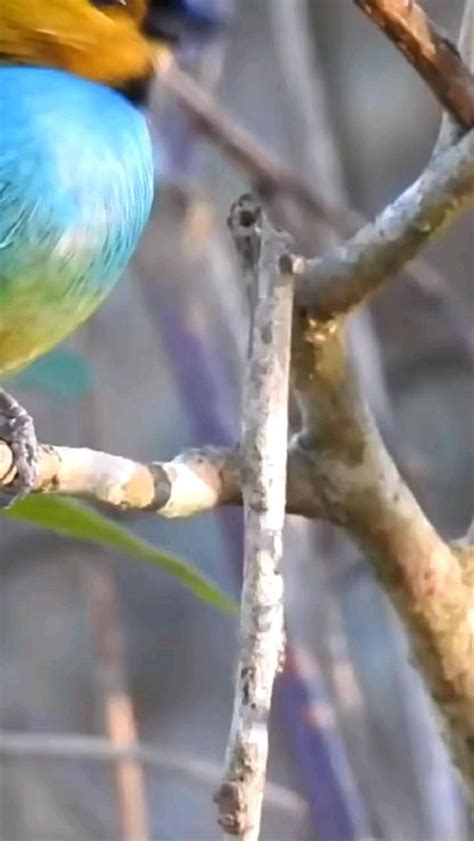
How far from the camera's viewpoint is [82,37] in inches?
29.2

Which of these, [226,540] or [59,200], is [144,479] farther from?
[226,540]

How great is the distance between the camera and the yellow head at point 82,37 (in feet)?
2.39

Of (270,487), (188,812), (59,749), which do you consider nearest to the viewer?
(270,487)

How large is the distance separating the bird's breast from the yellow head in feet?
0.03

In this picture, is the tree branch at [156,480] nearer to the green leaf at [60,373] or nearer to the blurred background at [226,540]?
the green leaf at [60,373]

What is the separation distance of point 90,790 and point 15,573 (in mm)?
452

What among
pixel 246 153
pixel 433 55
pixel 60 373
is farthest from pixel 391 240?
pixel 246 153

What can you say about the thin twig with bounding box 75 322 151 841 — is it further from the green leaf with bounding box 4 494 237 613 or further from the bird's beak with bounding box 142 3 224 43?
the bird's beak with bounding box 142 3 224 43

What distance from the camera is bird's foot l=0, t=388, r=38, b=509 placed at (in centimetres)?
69

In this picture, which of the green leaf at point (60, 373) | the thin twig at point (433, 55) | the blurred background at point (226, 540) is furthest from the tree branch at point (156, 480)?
the blurred background at point (226, 540)

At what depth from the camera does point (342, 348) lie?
70 cm

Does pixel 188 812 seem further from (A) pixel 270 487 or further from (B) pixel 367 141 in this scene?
(A) pixel 270 487

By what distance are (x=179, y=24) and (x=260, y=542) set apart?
13.0 inches

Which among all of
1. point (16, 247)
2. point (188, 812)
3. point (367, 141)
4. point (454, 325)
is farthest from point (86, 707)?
point (16, 247)
